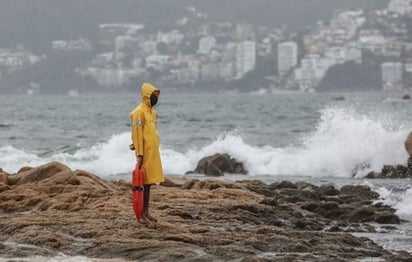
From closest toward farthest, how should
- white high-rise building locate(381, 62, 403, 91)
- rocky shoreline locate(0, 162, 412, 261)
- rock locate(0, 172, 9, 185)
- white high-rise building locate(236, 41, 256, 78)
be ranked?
rocky shoreline locate(0, 162, 412, 261)
rock locate(0, 172, 9, 185)
white high-rise building locate(381, 62, 403, 91)
white high-rise building locate(236, 41, 256, 78)

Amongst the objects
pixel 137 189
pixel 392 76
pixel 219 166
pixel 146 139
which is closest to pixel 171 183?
pixel 137 189

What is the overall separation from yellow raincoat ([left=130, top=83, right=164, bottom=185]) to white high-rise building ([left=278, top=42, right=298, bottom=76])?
13909 cm

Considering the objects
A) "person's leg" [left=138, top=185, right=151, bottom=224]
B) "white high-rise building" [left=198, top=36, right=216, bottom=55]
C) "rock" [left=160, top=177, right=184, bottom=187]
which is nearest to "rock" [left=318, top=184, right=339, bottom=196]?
"rock" [left=160, top=177, right=184, bottom=187]

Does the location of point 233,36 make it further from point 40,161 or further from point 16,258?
point 16,258

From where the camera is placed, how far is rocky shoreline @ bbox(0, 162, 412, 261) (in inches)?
495

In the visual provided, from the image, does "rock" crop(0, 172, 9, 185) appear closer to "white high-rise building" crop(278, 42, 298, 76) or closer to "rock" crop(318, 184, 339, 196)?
"rock" crop(318, 184, 339, 196)

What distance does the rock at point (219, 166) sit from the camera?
90.1 feet

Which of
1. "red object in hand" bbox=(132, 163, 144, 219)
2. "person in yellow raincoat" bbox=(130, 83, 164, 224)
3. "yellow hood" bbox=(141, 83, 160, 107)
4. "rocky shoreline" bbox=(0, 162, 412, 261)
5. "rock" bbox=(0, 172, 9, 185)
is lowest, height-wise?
"rocky shoreline" bbox=(0, 162, 412, 261)

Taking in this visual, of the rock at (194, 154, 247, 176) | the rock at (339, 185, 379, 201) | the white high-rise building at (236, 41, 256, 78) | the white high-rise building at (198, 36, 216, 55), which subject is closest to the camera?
the rock at (339, 185, 379, 201)

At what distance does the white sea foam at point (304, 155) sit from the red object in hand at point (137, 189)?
47.2 ft

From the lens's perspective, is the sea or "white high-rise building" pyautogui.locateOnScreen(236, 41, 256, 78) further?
"white high-rise building" pyautogui.locateOnScreen(236, 41, 256, 78)

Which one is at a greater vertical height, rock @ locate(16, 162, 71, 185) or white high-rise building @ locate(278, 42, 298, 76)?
white high-rise building @ locate(278, 42, 298, 76)

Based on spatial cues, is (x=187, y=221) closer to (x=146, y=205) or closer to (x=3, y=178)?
(x=146, y=205)

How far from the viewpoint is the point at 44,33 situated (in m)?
176
